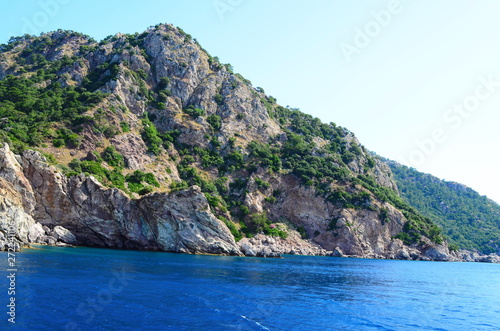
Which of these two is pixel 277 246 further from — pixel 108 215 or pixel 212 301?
pixel 212 301

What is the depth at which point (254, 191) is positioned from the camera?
4176 inches

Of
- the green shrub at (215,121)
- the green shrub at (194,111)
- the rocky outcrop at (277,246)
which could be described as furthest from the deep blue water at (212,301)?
the green shrub at (194,111)

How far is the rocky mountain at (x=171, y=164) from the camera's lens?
70.1m

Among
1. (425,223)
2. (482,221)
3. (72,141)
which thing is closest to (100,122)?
(72,141)

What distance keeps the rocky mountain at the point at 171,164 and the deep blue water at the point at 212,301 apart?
69.7 feet

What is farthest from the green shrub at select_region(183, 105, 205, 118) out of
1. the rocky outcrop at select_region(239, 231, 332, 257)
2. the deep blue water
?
the deep blue water

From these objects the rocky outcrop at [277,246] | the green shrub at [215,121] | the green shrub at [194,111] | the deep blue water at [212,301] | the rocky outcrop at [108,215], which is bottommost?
the rocky outcrop at [277,246]

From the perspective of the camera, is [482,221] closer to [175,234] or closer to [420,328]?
[175,234]

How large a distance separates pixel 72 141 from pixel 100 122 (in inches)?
447

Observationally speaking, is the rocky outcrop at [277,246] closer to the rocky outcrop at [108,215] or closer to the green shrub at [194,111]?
the rocky outcrop at [108,215]

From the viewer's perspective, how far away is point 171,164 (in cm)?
10331


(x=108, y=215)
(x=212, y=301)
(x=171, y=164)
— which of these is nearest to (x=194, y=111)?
(x=171, y=164)

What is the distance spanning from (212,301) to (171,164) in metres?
77.9

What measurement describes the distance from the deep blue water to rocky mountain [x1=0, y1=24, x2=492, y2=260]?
2125 centimetres
